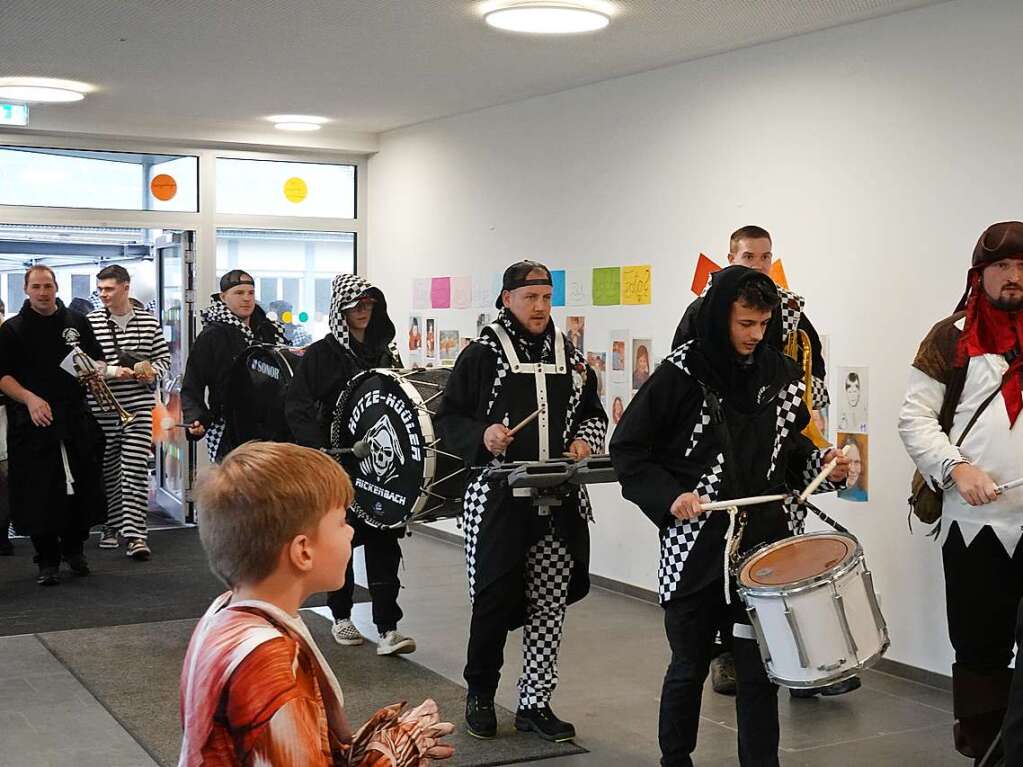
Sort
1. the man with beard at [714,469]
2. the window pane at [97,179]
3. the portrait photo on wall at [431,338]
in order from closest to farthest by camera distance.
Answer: the man with beard at [714,469], the window pane at [97,179], the portrait photo on wall at [431,338]

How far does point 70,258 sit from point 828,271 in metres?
6.73

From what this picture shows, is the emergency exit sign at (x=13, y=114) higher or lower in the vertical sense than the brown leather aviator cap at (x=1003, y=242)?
higher

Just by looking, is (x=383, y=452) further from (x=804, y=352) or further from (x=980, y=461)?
(x=980, y=461)

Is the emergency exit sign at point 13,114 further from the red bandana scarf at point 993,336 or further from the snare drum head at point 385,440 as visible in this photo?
the red bandana scarf at point 993,336

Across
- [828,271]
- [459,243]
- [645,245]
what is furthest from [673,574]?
[459,243]

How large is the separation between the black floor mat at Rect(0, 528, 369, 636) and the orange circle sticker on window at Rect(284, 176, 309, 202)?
2.85 meters

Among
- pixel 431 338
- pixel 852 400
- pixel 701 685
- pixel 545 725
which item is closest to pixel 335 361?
pixel 545 725

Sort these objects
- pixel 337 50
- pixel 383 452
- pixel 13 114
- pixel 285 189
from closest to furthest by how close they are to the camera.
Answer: pixel 383 452
pixel 337 50
pixel 13 114
pixel 285 189

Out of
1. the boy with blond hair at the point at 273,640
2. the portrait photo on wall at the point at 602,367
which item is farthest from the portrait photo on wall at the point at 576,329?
→ the boy with blond hair at the point at 273,640

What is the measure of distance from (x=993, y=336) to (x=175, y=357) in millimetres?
7063

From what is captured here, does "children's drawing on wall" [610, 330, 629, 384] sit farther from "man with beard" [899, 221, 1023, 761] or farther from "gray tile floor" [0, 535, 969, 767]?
"man with beard" [899, 221, 1023, 761]

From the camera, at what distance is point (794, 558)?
355cm

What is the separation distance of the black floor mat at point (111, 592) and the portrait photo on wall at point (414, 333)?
2094mm

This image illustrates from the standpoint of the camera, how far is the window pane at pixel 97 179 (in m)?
9.41
